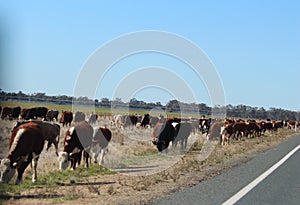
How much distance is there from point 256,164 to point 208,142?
1558 centimetres

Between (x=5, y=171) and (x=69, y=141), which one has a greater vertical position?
(x=69, y=141)

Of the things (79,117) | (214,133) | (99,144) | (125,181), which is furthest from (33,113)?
(125,181)

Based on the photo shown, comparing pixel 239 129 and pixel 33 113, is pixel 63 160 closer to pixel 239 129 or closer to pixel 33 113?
pixel 239 129

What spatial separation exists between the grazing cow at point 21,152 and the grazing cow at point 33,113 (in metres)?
43.1

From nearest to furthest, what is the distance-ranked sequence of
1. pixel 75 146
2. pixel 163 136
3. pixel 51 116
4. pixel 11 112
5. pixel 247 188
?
1. pixel 247 188
2. pixel 75 146
3. pixel 163 136
4. pixel 11 112
5. pixel 51 116

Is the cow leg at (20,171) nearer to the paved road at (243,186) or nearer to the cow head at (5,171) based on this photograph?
the cow head at (5,171)

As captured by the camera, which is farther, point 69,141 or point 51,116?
point 51,116

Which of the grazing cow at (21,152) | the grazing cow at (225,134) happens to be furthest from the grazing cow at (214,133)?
the grazing cow at (21,152)

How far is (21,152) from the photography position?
42.6 ft

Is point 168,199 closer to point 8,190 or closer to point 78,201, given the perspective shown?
point 78,201

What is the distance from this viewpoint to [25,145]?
43.5 ft

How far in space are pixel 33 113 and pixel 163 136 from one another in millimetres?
Result: 35031

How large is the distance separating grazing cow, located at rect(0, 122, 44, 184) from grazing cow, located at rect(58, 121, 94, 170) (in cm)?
158

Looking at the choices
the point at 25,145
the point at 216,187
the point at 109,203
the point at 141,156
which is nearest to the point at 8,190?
the point at 25,145
